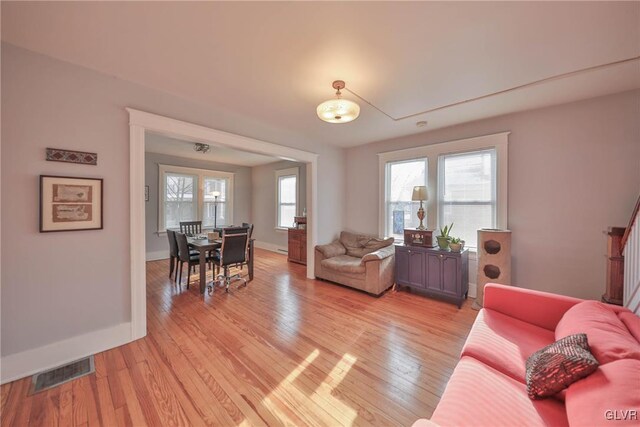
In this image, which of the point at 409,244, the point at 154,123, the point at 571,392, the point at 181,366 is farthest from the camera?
the point at 409,244

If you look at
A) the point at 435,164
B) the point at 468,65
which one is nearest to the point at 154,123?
the point at 468,65

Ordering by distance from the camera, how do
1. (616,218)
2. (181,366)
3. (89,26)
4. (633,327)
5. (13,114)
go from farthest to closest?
(616,218), (181,366), (13,114), (89,26), (633,327)

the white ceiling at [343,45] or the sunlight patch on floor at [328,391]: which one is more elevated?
the white ceiling at [343,45]

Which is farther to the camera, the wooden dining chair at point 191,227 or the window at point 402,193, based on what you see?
the wooden dining chair at point 191,227

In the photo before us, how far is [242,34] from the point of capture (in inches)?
67.7

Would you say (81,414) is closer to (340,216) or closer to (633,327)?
(633,327)

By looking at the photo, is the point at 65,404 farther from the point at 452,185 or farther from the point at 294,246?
the point at 452,185

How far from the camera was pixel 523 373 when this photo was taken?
1.27 metres

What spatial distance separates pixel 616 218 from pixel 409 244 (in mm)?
2206

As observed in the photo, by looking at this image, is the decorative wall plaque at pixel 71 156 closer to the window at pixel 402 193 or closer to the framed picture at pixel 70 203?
the framed picture at pixel 70 203

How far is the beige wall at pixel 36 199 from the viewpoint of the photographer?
1.82m

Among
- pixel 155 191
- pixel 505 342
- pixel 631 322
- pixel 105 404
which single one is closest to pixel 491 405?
pixel 505 342


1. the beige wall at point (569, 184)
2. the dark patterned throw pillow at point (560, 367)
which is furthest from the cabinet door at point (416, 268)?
the dark patterned throw pillow at point (560, 367)

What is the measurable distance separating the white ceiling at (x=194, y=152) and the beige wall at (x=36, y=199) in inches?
79.9
